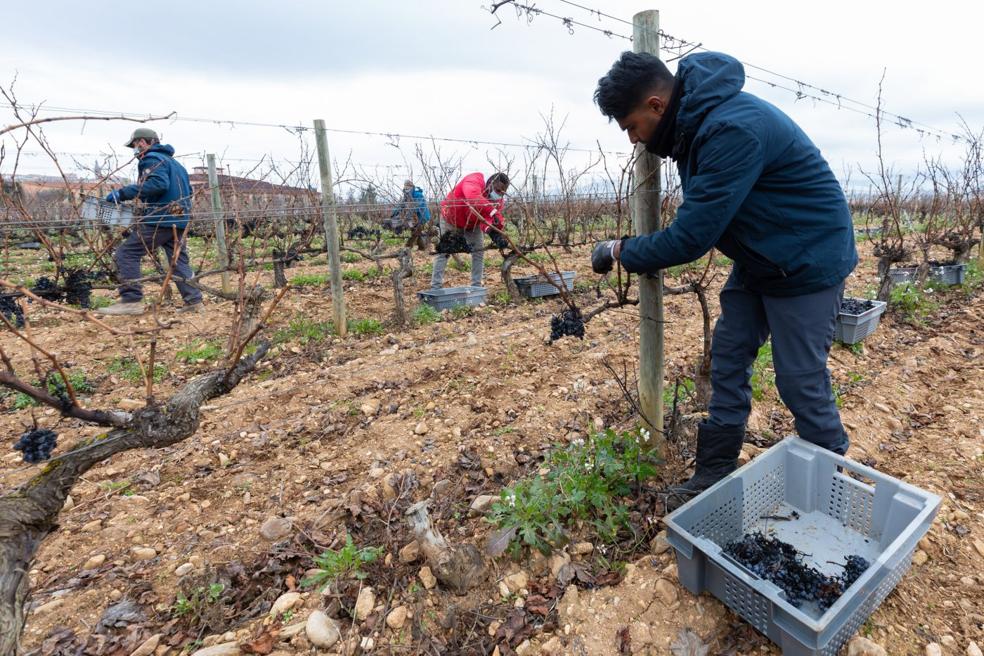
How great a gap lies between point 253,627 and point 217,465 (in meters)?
1.31

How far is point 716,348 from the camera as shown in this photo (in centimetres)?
216

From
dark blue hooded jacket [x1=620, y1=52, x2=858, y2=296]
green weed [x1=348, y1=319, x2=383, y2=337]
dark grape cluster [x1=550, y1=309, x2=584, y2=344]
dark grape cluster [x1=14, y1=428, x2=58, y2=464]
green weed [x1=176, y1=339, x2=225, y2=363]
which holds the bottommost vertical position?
green weed [x1=176, y1=339, x2=225, y2=363]

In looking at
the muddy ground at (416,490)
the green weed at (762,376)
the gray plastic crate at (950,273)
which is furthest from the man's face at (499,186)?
the gray plastic crate at (950,273)

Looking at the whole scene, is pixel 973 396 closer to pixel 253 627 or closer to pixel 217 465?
pixel 253 627

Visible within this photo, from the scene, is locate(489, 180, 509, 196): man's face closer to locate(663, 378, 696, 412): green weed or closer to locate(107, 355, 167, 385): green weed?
locate(663, 378, 696, 412): green weed

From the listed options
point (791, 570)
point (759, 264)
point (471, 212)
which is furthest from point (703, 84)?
point (471, 212)

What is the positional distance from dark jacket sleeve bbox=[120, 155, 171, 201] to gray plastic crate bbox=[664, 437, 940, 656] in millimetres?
5437

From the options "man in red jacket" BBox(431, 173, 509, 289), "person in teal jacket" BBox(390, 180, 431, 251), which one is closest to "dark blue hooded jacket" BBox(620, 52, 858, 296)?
"man in red jacket" BBox(431, 173, 509, 289)

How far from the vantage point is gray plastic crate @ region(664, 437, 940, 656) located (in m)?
1.47

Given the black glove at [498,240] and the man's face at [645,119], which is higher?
the man's face at [645,119]

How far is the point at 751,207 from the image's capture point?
1.75 m

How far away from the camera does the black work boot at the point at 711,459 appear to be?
2.14m

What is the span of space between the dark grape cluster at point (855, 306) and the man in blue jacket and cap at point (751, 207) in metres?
2.66

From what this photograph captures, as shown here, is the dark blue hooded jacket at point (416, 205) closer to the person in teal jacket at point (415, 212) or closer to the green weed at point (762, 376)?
the person in teal jacket at point (415, 212)
